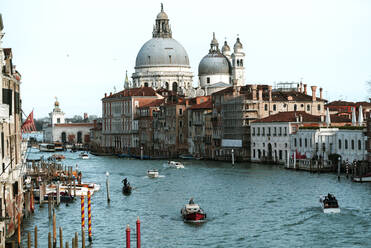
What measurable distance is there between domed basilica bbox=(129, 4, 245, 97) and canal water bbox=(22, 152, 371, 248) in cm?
5725

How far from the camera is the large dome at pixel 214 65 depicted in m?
107

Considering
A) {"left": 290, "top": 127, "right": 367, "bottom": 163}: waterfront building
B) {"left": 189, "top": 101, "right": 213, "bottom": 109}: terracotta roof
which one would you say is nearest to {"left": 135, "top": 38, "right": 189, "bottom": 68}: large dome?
{"left": 189, "top": 101, "right": 213, "bottom": 109}: terracotta roof

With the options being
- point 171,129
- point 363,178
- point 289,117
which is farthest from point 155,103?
point 363,178

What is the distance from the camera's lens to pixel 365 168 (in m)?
45.3

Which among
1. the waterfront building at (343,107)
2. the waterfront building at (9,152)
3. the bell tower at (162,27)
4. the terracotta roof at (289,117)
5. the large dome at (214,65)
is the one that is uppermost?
the bell tower at (162,27)

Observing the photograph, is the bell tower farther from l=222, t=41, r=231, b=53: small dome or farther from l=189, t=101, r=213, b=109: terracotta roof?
l=189, t=101, r=213, b=109: terracotta roof

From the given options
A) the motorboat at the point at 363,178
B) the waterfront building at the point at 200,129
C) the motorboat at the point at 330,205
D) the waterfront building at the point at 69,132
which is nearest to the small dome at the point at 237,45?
the waterfront building at the point at 200,129

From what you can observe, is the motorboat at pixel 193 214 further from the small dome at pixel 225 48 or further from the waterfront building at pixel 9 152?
the small dome at pixel 225 48

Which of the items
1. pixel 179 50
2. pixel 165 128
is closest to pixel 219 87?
pixel 179 50

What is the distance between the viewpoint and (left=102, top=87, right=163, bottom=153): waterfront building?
98188 mm

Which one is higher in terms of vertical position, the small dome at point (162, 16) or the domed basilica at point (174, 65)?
the small dome at point (162, 16)

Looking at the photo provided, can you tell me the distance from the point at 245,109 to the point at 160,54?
152 ft

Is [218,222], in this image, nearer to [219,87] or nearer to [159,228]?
[159,228]

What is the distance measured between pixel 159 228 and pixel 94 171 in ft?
104
